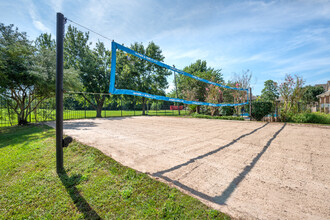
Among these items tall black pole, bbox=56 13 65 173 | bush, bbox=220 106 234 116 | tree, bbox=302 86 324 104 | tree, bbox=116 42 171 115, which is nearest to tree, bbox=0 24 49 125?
tall black pole, bbox=56 13 65 173

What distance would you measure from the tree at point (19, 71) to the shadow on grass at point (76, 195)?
23.9 ft

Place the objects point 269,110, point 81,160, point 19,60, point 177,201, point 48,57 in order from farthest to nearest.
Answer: point 269,110 < point 48,57 < point 19,60 < point 81,160 < point 177,201

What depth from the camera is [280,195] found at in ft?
5.75

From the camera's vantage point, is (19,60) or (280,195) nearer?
(280,195)

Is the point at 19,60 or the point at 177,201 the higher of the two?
the point at 19,60

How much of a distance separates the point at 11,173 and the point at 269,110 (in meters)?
11.9

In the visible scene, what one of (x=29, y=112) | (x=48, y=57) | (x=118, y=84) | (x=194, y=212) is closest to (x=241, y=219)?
(x=194, y=212)

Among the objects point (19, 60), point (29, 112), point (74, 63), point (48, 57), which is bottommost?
point (29, 112)

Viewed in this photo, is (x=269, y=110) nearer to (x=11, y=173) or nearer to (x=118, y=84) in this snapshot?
(x=11, y=173)

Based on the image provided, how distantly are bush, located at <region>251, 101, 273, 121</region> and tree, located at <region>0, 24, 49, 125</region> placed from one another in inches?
498

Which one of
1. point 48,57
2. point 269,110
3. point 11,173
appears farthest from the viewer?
point 269,110

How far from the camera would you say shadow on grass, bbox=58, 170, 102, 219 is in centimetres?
160

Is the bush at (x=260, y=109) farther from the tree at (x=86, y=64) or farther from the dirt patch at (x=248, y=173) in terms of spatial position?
the tree at (x=86, y=64)

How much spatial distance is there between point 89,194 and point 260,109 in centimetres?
1078
